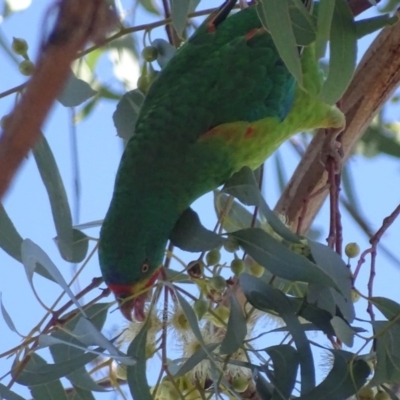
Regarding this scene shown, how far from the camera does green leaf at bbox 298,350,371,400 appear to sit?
891mm

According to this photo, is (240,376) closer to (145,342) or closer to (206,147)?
(145,342)

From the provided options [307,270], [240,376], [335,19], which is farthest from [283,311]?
[335,19]

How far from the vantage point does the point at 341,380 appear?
90 cm

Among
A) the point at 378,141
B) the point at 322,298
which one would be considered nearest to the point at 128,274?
the point at 322,298

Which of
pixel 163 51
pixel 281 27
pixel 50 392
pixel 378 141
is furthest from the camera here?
pixel 378 141

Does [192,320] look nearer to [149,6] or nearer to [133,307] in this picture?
[133,307]

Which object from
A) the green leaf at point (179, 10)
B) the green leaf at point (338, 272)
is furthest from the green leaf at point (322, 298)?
the green leaf at point (179, 10)

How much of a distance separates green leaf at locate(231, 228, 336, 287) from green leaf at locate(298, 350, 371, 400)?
0.11 m

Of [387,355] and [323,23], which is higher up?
[323,23]

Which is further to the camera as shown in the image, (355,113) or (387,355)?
(355,113)

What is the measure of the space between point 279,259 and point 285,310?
69 mm

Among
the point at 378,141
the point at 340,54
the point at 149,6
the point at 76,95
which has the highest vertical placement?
the point at 149,6

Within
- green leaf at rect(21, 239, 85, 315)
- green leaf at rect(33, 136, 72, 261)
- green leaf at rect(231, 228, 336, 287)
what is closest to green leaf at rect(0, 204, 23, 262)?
green leaf at rect(33, 136, 72, 261)

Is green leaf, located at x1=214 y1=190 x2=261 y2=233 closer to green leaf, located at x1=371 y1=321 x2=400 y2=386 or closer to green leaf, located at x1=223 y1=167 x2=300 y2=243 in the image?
green leaf, located at x1=223 y1=167 x2=300 y2=243
